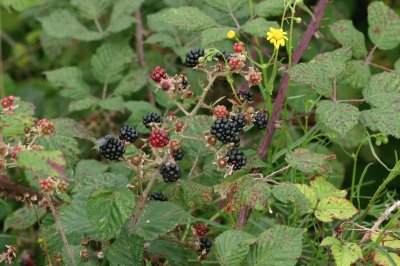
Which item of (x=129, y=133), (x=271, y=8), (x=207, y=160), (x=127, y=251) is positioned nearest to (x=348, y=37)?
(x=271, y=8)

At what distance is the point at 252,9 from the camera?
2.55 meters

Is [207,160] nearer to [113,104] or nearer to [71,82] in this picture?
[113,104]

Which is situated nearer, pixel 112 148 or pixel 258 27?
pixel 112 148

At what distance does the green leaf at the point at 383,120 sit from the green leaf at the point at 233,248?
51 cm

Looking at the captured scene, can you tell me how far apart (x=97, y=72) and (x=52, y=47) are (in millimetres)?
529

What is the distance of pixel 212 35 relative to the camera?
224 centimetres

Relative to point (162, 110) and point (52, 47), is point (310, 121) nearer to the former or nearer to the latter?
point (162, 110)

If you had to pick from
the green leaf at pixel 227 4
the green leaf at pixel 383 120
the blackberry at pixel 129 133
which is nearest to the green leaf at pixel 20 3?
the green leaf at pixel 227 4

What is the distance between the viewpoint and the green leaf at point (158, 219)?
1845mm

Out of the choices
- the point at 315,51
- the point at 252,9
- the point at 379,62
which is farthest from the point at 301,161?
the point at 379,62

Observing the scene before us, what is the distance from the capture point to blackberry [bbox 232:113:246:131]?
1762 millimetres

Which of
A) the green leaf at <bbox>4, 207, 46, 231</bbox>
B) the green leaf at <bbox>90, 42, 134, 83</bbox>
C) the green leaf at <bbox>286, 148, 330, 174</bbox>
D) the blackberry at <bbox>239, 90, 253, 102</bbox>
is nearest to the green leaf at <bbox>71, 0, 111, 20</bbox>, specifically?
the green leaf at <bbox>90, 42, 134, 83</bbox>

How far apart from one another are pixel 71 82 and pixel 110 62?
19 cm

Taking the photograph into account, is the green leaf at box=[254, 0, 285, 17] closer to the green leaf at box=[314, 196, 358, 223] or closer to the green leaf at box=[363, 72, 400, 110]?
the green leaf at box=[363, 72, 400, 110]
